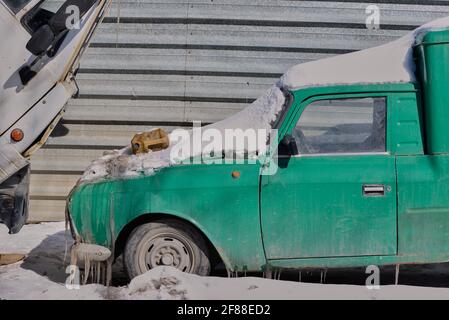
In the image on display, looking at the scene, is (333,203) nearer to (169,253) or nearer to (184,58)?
(169,253)

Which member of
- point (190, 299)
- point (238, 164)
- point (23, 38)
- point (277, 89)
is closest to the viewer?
point (190, 299)

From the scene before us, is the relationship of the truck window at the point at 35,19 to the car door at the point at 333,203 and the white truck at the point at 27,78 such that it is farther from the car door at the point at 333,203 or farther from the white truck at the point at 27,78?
the car door at the point at 333,203

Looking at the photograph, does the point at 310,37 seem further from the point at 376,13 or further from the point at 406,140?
the point at 406,140

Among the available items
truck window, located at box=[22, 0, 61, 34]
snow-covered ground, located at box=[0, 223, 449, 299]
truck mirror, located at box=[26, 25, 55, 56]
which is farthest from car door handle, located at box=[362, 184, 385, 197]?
truck window, located at box=[22, 0, 61, 34]

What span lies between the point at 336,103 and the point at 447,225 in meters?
1.27

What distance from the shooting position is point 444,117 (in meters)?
4.68

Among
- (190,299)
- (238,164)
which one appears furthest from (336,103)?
(190,299)

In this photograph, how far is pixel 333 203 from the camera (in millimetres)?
4656

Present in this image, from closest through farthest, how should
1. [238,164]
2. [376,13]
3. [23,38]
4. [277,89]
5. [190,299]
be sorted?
[190,299] < [238,164] < [277,89] < [23,38] < [376,13]

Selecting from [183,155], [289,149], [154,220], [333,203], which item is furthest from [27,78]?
[333,203]

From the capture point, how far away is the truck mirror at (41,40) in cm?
559

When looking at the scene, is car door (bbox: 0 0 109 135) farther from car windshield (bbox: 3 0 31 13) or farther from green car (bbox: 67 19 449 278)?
green car (bbox: 67 19 449 278)

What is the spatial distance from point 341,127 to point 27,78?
9.85ft

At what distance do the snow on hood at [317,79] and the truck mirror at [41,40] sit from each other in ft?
4.26
